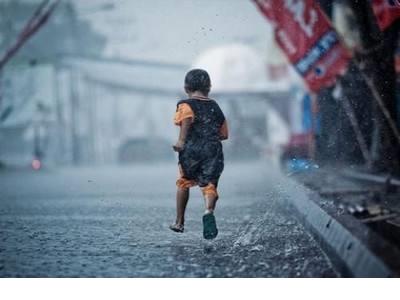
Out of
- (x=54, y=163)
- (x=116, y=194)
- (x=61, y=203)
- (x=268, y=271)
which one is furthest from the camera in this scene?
(x=54, y=163)

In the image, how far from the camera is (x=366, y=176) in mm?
7465

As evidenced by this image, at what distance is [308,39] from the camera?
630 centimetres

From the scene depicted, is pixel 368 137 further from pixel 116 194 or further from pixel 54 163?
pixel 54 163

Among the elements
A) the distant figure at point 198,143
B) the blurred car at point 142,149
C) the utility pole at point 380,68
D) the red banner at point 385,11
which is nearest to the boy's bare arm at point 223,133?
the distant figure at point 198,143

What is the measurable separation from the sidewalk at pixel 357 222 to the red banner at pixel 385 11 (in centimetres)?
159

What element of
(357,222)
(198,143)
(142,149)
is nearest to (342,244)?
(357,222)

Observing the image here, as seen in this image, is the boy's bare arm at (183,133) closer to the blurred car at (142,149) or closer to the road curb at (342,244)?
the road curb at (342,244)

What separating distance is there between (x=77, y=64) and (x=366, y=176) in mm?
15047

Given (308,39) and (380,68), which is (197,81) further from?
(308,39)

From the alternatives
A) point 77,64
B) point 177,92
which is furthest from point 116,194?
point 77,64

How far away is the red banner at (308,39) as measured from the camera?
239 inches

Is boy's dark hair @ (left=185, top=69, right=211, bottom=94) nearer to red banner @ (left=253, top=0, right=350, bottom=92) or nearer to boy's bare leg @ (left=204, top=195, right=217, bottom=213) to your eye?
boy's bare leg @ (left=204, top=195, right=217, bottom=213)

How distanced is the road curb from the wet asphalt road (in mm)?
79

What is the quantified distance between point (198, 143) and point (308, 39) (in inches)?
112
